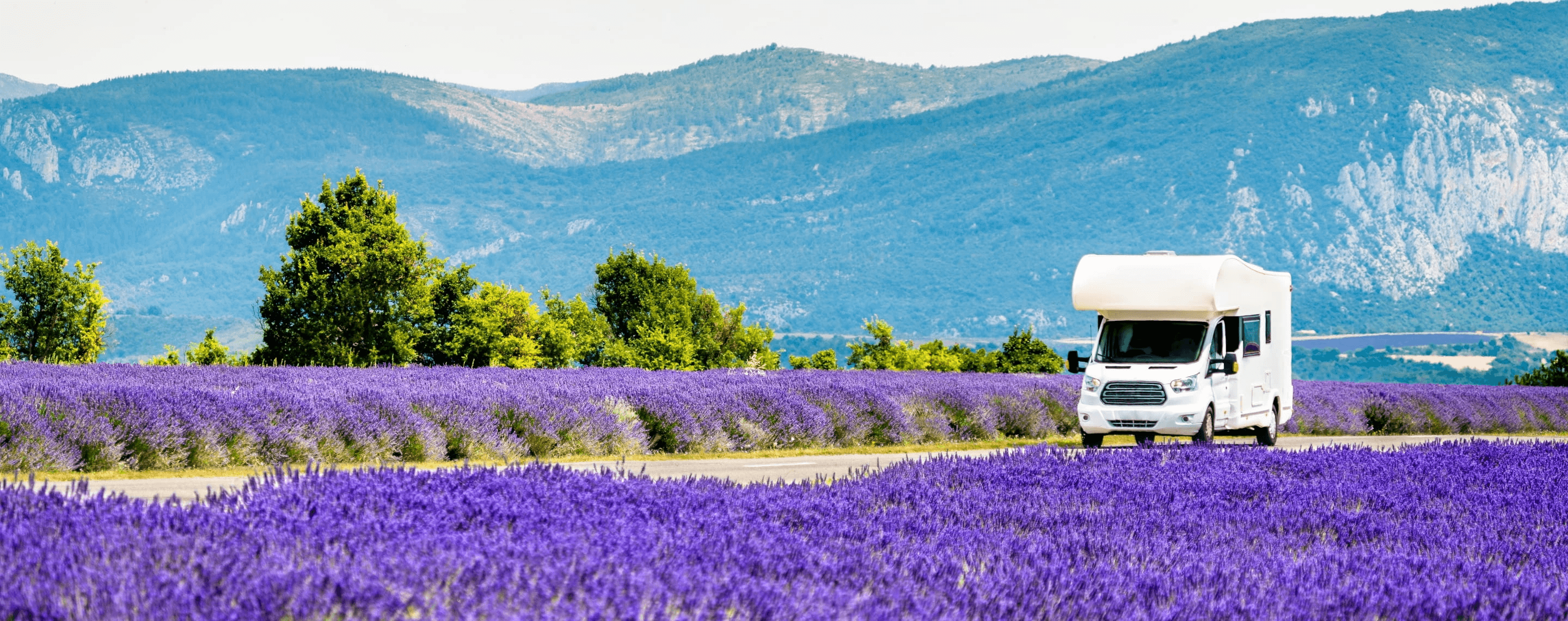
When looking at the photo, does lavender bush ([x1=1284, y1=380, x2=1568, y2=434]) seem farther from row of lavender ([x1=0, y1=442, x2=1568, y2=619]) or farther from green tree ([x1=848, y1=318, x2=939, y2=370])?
row of lavender ([x1=0, y1=442, x2=1568, y2=619])

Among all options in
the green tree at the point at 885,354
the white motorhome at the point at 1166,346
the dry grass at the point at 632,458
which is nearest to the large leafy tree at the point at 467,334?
the dry grass at the point at 632,458

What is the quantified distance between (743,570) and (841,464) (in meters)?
10.4

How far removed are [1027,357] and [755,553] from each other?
34676 mm

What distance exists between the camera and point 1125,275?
18859mm

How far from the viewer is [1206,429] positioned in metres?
18.8

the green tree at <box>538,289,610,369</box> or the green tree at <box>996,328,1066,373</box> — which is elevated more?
the green tree at <box>538,289,610,369</box>

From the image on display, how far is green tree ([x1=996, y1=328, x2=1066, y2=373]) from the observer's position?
3953 cm

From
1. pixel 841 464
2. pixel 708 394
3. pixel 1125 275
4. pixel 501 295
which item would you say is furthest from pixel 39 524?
pixel 501 295

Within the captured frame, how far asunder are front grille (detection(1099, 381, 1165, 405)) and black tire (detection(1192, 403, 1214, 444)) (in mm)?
591

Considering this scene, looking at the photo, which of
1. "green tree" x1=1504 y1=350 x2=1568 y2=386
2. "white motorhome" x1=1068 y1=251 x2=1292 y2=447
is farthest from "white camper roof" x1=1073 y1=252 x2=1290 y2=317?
"green tree" x1=1504 y1=350 x2=1568 y2=386

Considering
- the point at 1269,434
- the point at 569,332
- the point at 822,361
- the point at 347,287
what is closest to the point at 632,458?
the point at 1269,434

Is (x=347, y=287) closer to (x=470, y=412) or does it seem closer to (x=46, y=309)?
(x=46, y=309)

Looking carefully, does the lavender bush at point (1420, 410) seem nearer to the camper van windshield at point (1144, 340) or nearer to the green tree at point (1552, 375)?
the camper van windshield at point (1144, 340)

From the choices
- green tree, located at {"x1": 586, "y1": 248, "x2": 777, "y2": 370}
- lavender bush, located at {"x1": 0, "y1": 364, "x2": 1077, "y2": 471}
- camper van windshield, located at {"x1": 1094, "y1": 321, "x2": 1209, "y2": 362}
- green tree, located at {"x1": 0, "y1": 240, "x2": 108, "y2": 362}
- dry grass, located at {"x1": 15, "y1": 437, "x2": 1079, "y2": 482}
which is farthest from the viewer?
green tree, located at {"x1": 586, "y1": 248, "x2": 777, "y2": 370}
